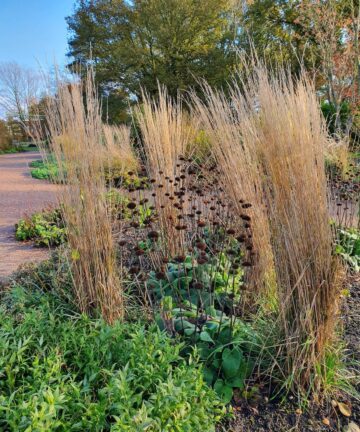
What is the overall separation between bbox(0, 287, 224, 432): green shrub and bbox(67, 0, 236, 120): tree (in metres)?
13.9

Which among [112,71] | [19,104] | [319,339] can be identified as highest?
[112,71]

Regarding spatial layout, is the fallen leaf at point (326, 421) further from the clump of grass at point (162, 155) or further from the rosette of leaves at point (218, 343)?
the clump of grass at point (162, 155)

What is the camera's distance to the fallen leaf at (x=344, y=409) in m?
1.29

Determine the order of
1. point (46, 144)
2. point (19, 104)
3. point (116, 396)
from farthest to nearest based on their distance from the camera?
point (19, 104), point (46, 144), point (116, 396)

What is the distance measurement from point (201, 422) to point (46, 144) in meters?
1.44

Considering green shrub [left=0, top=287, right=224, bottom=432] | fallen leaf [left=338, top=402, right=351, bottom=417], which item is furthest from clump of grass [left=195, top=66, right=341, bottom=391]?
green shrub [left=0, top=287, right=224, bottom=432]

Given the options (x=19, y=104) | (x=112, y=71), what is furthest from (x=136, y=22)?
(x=19, y=104)

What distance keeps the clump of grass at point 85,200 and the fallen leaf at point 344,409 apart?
3.37 ft

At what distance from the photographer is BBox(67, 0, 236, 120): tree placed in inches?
572

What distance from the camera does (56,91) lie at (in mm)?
1707

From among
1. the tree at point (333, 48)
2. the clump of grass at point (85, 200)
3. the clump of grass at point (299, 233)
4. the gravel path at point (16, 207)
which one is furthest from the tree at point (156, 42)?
the clump of grass at point (299, 233)

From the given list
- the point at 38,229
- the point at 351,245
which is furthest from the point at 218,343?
the point at 38,229

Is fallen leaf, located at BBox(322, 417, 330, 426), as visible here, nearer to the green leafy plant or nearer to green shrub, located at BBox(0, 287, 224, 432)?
green shrub, located at BBox(0, 287, 224, 432)

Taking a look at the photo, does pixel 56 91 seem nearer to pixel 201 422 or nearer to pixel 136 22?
pixel 201 422
